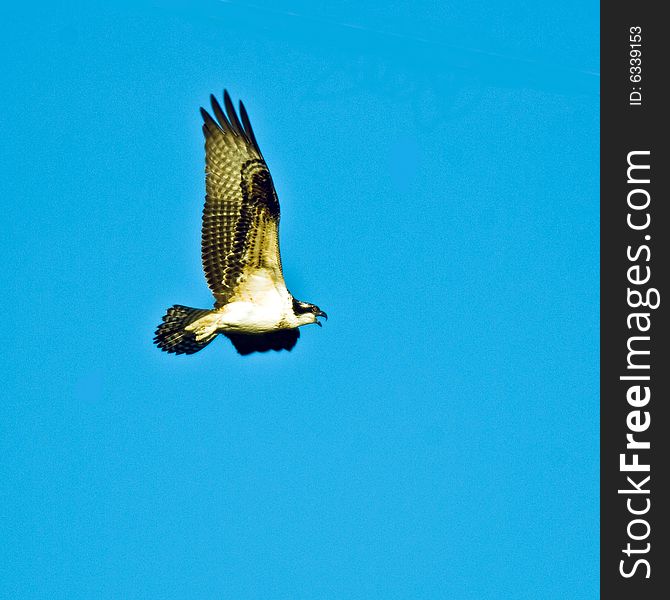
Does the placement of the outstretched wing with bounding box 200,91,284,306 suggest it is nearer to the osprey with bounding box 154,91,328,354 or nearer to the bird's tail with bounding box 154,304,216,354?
the osprey with bounding box 154,91,328,354

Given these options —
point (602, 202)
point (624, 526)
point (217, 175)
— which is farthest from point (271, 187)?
point (624, 526)

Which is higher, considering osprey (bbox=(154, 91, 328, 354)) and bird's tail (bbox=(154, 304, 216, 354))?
osprey (bbox=(154, 91, 328, 354))

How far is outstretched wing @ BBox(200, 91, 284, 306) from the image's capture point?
1719cm

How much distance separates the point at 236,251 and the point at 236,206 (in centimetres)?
48

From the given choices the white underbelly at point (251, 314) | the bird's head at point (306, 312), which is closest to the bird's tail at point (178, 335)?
the white underbelly at point (251, 314)

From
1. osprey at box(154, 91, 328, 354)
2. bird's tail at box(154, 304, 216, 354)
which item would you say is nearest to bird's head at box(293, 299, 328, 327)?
A: osprey at box(154, 91, 328, 354)

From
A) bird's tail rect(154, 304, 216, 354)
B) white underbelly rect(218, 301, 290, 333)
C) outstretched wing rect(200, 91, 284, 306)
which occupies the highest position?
outstretched wing rect(200, 91, 284, 306)

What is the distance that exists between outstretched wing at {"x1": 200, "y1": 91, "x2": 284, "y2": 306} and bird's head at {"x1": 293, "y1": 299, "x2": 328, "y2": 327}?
43cm

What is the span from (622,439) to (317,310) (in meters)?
3.67

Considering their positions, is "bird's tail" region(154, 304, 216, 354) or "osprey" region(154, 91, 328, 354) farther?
"bird's tail" region(154, 304, 216, 354)

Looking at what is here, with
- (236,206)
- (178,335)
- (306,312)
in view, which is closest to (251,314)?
(306,312)

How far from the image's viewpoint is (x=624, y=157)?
1828 centimetres

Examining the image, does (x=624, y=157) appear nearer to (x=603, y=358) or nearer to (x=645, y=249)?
(x=645, y=249)

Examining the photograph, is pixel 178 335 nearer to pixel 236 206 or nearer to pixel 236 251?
pixel 236 251
